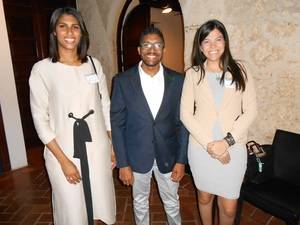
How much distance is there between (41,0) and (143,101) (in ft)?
13.0

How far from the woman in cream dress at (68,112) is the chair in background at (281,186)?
124cm

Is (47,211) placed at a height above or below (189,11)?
below

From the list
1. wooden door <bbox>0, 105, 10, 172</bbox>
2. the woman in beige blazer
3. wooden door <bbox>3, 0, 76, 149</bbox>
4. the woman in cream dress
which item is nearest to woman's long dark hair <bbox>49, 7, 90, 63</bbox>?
the woman in cream dress

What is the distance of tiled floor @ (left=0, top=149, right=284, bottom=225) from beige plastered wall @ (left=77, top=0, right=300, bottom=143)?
2.81 feet

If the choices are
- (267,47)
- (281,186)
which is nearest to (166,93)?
(281,186)

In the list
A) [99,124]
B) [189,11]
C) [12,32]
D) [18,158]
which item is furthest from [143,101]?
[12,32]

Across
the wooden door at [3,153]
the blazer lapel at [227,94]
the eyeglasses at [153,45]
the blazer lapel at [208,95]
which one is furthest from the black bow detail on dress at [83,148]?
the wooden door at [3,153]

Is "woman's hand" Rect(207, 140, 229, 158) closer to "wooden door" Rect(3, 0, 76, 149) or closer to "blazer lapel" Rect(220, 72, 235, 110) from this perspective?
"blazer lapel" Rect(220, 72, 235, 110)

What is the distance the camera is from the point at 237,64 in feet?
6.40

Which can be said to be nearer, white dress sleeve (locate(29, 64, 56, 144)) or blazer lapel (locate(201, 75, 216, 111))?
white dress sleeve (locate(29, 64, 56, 144))

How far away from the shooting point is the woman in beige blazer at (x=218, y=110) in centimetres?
189

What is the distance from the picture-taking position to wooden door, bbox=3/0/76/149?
15.1 feet

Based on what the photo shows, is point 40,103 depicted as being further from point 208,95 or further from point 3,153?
point 3,153

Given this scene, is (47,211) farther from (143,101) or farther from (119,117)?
(143,101)
